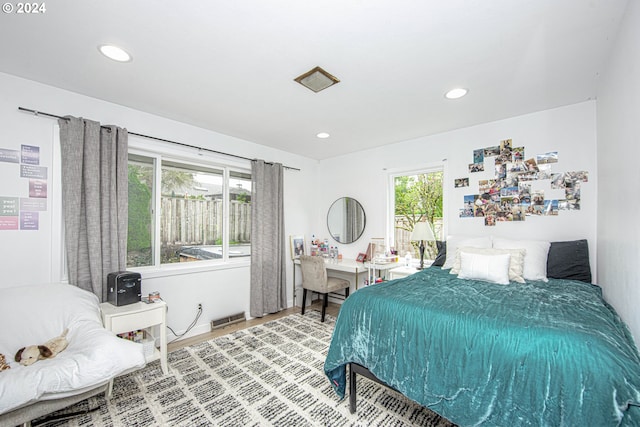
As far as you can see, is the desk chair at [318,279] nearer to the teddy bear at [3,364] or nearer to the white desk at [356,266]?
the white desk at [356,266]

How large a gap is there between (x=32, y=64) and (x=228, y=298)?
2787 mm

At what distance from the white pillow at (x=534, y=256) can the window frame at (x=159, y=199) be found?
3011 millimetres

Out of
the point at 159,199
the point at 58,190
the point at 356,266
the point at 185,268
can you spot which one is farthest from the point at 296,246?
the point at 58,190

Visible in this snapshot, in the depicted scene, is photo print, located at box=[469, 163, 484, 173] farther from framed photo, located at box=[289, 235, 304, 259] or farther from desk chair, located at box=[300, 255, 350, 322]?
framed photo, located at box=[289, 235, 304, 259]

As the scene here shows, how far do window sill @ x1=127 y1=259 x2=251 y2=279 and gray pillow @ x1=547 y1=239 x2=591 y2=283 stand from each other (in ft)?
10.8

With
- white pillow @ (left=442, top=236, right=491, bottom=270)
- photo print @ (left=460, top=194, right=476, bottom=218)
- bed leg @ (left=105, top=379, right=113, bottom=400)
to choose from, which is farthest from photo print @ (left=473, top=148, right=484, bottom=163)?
bed leg @ (left=105, top=379, right=113, bottom=400)

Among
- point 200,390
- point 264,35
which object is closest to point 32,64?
point 264,35

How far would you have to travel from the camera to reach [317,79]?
2127 millimetres

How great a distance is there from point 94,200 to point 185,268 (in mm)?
1117

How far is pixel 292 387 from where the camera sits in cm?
214

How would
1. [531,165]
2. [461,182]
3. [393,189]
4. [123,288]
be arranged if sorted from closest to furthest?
1. [123,288]
2. [531,165]
3. [461,182]
4. [393,189]

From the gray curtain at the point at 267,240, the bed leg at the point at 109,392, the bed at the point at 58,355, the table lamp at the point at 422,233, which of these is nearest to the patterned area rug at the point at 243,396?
the bed leg at the point at 109,392

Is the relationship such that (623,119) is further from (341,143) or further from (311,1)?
(341,143)

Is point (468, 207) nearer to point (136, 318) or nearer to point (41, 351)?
point (136, 318)
